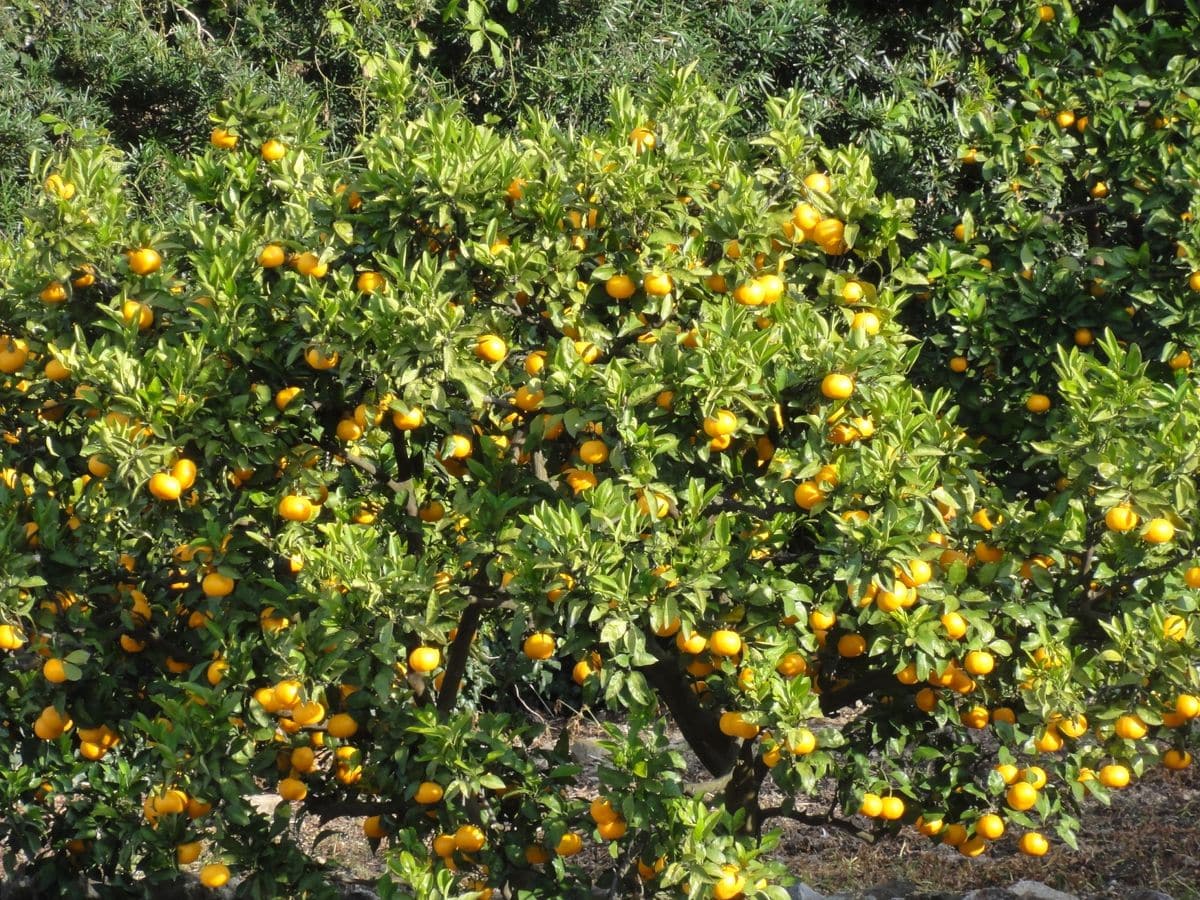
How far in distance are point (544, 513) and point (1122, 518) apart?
3.22 feet

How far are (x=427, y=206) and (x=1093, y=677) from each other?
1.51 meters

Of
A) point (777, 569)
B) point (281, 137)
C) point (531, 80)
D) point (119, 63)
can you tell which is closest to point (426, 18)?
point (531, 80)

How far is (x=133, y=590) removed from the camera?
3.01m

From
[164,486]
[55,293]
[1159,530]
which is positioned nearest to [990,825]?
[1159,530]

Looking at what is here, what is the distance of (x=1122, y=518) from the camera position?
2305mm

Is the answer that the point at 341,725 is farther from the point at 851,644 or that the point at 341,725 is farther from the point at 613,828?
the point at 851,644

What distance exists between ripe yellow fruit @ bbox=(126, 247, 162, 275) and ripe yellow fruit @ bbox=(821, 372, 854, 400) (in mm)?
1389

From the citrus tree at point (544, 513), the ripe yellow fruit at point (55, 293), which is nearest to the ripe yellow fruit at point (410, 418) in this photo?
the citrus tree at point (544, 513)

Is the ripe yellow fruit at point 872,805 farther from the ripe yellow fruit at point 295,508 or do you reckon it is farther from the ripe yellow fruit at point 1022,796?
the ripe yellow fruit at point 295,508

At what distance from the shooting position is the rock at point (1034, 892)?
11.8ft

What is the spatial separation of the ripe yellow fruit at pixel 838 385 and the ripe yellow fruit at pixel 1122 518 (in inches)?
19.5

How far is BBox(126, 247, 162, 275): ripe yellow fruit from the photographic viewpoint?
9.00ft

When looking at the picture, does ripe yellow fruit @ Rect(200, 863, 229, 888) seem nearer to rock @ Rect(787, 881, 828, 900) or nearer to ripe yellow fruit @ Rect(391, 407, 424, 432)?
ripe yellow fruit @ Rect(391, 407, 424, 432)

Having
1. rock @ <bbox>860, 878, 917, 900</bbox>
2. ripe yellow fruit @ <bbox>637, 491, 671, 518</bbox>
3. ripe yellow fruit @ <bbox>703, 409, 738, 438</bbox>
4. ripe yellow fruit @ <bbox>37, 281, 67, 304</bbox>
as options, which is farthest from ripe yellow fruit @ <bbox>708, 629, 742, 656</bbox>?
rock @ <bbox>860, 878, 917, 900</bbox>
